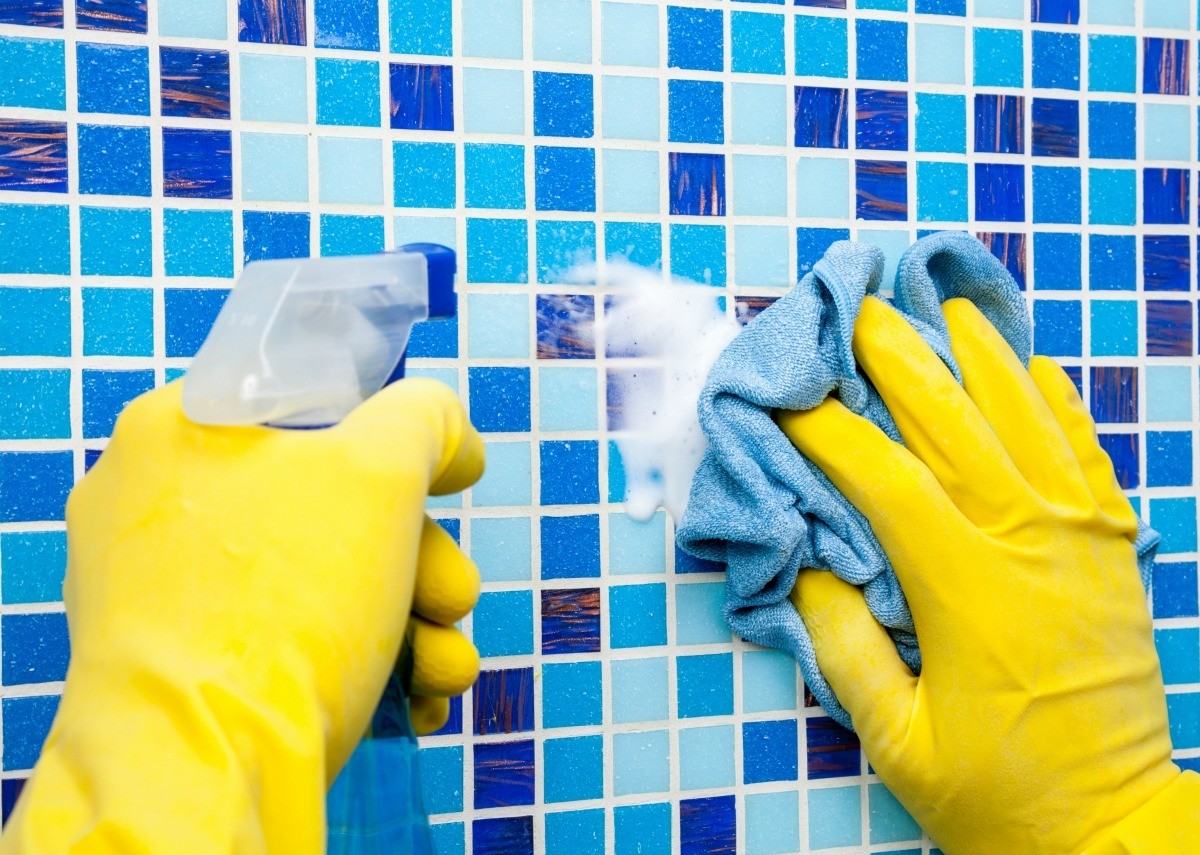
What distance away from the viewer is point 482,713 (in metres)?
0.76

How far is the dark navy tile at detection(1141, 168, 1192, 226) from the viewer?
→ 0.88m

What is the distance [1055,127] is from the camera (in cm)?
85

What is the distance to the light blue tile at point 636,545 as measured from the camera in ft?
2.55

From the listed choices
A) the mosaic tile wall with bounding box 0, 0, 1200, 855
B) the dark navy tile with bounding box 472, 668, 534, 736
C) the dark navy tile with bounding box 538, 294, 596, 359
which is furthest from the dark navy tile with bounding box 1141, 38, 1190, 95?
the dark navy tile with bounding box 472, 668, 534, 736

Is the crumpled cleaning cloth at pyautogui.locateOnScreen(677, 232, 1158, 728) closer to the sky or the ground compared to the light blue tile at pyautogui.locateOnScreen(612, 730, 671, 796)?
closer to the sky

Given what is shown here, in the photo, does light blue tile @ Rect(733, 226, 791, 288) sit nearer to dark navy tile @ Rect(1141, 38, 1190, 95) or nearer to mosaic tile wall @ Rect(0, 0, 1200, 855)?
mosaic tile wall @ Rect(0, 0, 1200, 855)

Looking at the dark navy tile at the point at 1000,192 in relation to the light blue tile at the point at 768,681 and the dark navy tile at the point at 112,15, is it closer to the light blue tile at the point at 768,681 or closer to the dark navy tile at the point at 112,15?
the light blue tile at the point at 768,681

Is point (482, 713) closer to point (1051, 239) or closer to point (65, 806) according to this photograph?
point (65, 806)

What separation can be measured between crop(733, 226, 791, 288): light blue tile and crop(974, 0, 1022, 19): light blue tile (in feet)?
0.91

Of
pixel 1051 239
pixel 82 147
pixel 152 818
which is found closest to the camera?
pixel 152 818

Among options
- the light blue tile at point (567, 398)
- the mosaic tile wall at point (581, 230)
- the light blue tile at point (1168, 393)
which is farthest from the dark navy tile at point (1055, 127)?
the light blue tile at point (567, 398)

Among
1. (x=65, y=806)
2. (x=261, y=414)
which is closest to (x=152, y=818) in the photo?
(x=65, y=806)

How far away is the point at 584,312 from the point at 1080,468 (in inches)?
17.3

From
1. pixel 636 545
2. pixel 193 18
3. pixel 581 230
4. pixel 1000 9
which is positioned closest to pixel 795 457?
pixel 636 545
